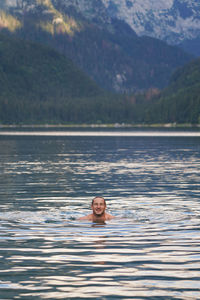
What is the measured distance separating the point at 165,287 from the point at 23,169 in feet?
184

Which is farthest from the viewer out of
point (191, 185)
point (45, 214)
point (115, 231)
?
point (191, 185)

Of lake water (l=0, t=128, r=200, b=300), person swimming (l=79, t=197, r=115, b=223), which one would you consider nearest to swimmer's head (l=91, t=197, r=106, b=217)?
person swimming (l=79, t=197, r=115, b=223)

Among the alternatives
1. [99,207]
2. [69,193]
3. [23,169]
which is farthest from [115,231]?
[23,169]

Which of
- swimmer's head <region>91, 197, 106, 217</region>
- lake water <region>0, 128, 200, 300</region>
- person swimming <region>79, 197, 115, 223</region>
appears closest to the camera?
lake water <region>0, 128, 200, 300</region>

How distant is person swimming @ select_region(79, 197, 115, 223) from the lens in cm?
3080

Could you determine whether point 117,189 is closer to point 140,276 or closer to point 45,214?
point 45,214

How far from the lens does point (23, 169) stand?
7588cm

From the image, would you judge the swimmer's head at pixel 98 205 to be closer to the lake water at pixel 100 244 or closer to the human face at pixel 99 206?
the human face at pixel 99 206

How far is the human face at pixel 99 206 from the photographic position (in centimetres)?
3070

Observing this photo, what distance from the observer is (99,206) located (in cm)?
3095

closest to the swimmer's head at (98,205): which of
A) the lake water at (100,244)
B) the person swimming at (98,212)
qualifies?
the person swimming at (98,212)

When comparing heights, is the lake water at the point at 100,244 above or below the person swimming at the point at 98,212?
below

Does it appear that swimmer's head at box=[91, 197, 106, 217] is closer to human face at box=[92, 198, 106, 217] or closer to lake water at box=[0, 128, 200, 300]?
human face at box=[92, 198, 106, 217]

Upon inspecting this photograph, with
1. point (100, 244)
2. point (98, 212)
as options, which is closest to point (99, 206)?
point (98, 212)
